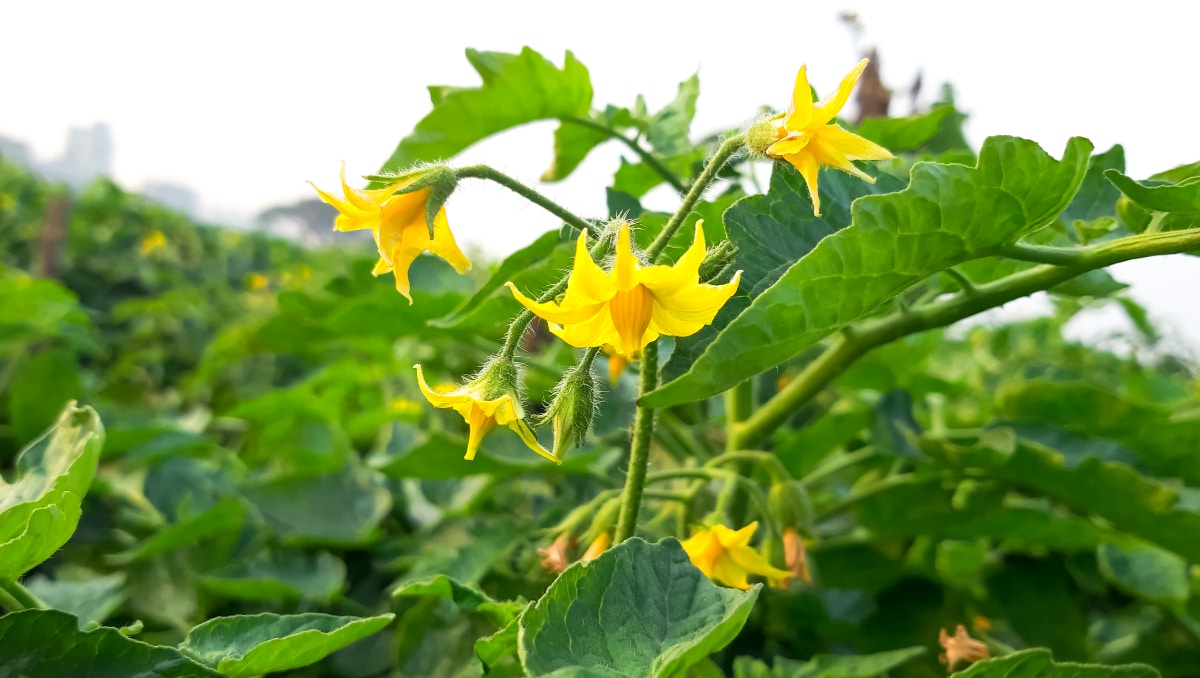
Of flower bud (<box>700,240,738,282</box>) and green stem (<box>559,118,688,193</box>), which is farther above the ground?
green stem (<box>559,118,688,193</box>)

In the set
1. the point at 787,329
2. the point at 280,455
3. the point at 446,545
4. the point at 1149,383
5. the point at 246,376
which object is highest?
the point at 787,329

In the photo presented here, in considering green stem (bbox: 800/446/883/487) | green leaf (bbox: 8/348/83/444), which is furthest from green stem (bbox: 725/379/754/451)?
green leaf (bbox: 8/348/83/444)

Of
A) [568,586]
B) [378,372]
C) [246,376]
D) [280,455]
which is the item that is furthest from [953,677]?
[246,376]

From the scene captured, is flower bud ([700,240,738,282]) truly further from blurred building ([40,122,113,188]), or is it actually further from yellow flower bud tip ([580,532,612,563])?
blurred building ([40,122,113,188])

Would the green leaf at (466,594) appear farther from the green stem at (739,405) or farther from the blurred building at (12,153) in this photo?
the blurred building at (12,153)

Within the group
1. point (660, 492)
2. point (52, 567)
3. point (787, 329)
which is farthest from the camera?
point (52, 567)

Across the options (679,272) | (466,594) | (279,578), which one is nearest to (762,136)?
(679,272)

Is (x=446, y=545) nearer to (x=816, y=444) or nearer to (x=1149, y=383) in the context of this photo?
(x=816, y=444)
